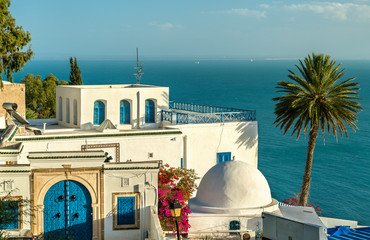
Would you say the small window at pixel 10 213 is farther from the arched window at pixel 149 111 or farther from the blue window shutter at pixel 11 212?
the arched window at pixel 149 111

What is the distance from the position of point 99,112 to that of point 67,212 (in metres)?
11.0

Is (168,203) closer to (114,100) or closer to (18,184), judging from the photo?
(18,184)

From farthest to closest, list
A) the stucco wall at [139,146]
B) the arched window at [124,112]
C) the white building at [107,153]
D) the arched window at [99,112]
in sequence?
the arched window at [124,112] → the arched window at [99,112] → the stucco wall at [139,146] → the white building at [107,153]

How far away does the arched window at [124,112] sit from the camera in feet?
97.4

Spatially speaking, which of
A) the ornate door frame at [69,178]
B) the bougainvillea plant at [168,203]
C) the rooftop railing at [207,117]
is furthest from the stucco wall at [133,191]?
the rooftop railing at [207,117]

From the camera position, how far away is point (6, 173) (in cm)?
1769

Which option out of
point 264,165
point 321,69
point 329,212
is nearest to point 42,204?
point 321,69

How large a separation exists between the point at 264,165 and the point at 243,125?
35.5 m

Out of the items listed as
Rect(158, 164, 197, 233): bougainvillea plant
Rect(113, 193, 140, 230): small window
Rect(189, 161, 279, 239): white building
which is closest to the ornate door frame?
Rect(113, 193, 140, 230): small window

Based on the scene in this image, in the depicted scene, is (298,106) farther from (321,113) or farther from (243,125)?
(243,125)

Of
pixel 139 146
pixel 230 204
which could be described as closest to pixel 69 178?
pixel 230 204

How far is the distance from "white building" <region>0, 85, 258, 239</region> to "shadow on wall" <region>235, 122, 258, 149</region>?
5 cm

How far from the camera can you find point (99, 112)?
29.0 m

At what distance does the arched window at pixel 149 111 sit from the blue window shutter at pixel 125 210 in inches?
470
